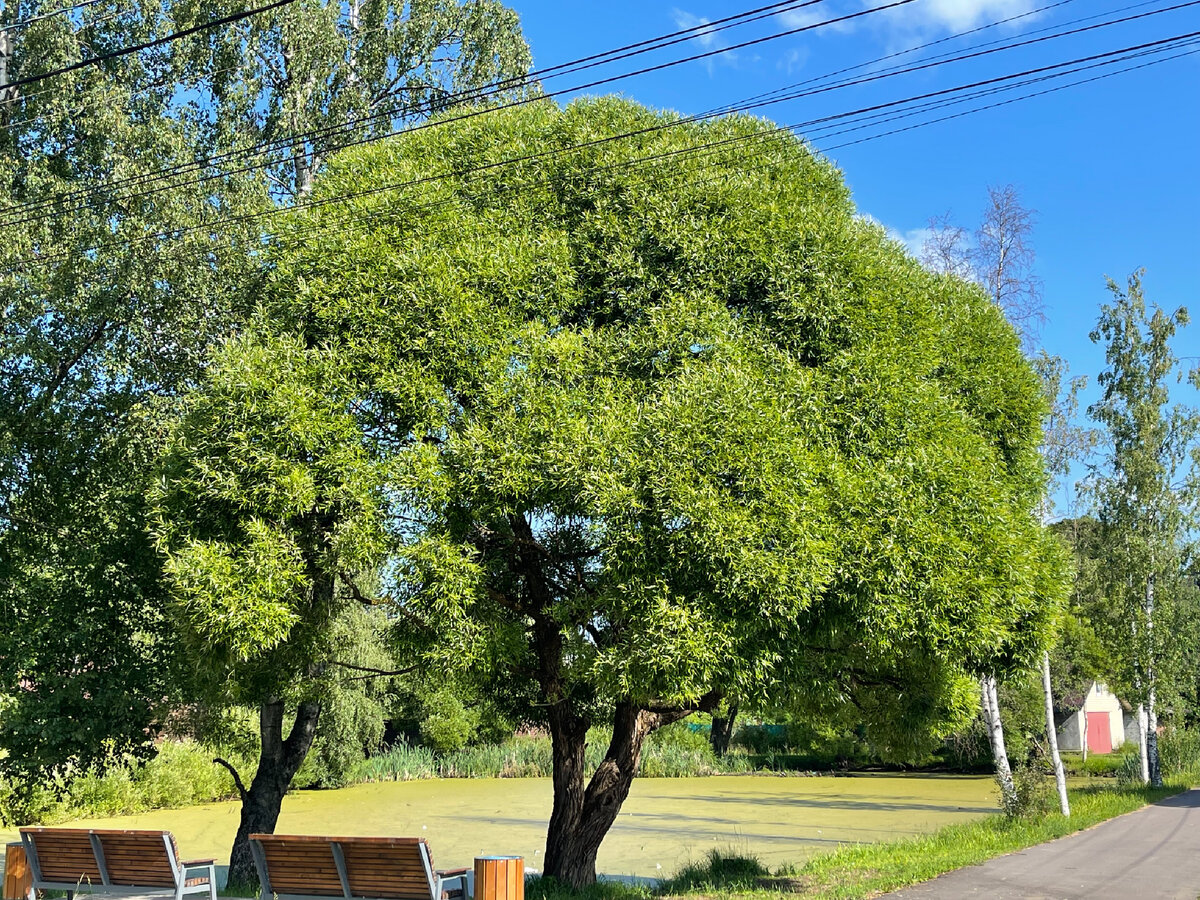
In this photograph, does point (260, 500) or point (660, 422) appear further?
point (260, 500)

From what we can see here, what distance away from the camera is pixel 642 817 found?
26.0 meters

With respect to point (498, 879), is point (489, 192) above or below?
above

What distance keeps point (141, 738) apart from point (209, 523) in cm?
584

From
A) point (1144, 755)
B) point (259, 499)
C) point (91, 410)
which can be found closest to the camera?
point (259, 499)

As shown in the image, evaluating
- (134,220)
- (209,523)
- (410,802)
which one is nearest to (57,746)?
(209,523)

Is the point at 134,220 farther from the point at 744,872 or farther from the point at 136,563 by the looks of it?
the point at 744,872

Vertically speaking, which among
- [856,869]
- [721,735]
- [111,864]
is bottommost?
[721,735]

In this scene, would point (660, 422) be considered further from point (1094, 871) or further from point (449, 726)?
point (449, 726)

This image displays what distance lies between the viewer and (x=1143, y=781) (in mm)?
27891

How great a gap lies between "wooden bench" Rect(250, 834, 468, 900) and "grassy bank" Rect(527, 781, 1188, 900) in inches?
127

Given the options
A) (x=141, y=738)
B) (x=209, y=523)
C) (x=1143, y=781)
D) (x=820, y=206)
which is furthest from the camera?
(x=1143, y=781)

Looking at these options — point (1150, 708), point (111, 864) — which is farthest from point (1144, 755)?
point (111, 864)

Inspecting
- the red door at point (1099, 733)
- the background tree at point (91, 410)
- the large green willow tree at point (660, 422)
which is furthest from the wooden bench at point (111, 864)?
the red door at point (1099, 733)

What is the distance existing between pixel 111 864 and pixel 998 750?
1680 cm
